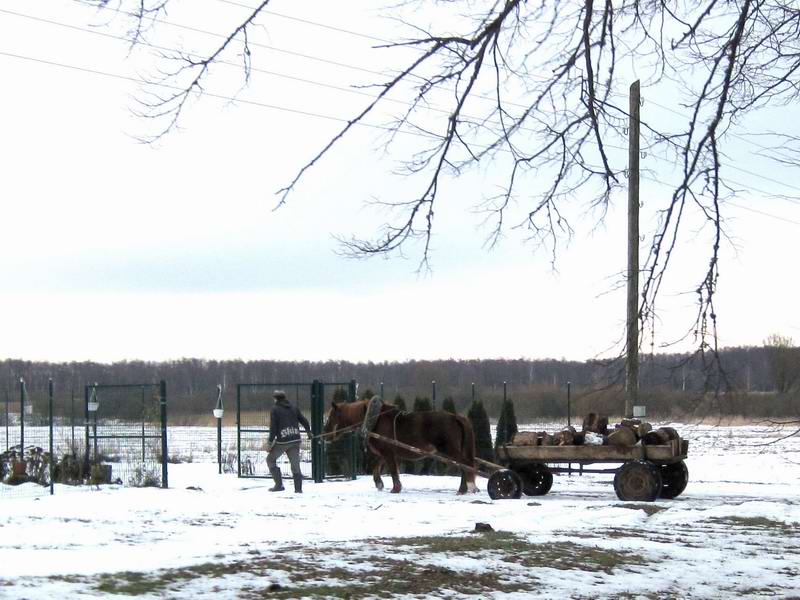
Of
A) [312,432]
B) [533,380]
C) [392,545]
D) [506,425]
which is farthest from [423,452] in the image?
[533,380]

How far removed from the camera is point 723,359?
827 cm

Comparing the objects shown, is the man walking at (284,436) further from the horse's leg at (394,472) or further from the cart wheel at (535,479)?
the cart wheel at (535,479)

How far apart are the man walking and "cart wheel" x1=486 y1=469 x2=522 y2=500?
3.60m

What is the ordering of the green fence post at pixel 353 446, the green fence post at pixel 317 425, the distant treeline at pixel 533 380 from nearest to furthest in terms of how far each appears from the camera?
the distant treeline at pixel 533 380, the green fence post at pixel 317 425, the green fence post at pixel 353 446

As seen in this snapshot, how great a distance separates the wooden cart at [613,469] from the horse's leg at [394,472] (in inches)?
75.4

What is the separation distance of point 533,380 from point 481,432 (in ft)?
192

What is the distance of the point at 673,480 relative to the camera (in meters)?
18.9

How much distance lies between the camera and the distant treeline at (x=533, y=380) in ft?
27.2

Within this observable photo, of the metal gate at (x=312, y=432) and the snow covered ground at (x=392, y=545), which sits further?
the metal gate at (x=312, y=432)

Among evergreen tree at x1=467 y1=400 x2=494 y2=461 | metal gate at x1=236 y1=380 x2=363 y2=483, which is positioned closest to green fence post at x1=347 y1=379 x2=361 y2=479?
metal gate at x1=236 y1=380 x2=363 y2=483

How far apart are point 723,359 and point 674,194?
1251 millimetres

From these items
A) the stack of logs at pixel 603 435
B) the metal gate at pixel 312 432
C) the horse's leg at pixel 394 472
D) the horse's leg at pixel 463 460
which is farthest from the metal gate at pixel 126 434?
the stack of logs at pixel 603 435

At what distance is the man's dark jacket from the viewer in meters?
20.1

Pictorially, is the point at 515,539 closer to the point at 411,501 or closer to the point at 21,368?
the point at 411,501
